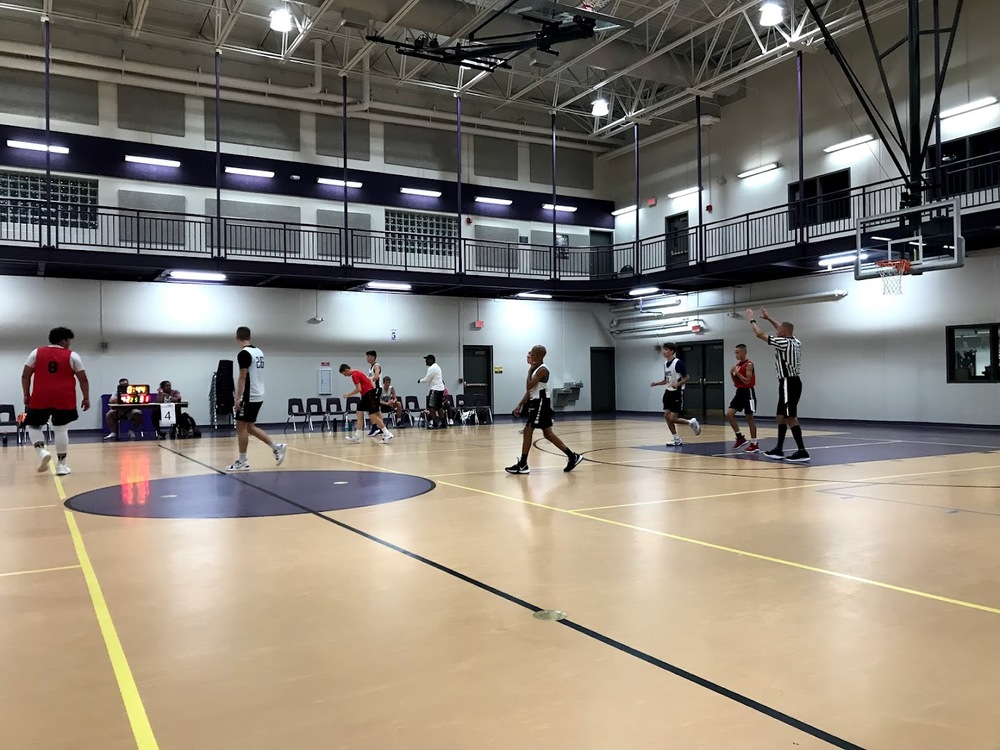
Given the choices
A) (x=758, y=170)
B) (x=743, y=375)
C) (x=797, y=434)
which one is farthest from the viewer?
(x=758, y=170)

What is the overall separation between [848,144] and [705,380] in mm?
8011

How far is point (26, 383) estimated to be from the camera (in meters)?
9.24

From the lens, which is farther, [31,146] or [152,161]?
[152,161]

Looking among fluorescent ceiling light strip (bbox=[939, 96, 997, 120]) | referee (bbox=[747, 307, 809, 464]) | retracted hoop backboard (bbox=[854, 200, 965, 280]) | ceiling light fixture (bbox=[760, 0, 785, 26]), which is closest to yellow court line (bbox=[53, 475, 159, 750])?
referee (bbox=[747, 307, 809, 464])

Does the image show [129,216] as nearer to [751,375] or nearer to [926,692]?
[751,375]

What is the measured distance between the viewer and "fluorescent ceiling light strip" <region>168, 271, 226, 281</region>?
61.1 feet

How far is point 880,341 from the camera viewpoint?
738 inches

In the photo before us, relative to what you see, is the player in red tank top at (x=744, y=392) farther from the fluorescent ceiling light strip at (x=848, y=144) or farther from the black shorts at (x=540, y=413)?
the fluorescent ceiling light strip at (x=848, y=144)

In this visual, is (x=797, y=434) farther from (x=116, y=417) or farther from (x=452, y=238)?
(x=116, y=417)

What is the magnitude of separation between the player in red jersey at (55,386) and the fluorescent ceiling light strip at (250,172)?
12.7 meters

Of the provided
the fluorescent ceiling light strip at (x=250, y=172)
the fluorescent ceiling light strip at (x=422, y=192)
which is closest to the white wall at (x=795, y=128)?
the fluorescent ceiling light strip at (x=422, y=192)

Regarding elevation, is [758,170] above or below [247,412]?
above

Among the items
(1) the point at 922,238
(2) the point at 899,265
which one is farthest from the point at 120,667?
(1) the point at 922,238

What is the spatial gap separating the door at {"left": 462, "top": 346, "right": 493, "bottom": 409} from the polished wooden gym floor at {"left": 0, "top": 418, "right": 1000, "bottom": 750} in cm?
1687
